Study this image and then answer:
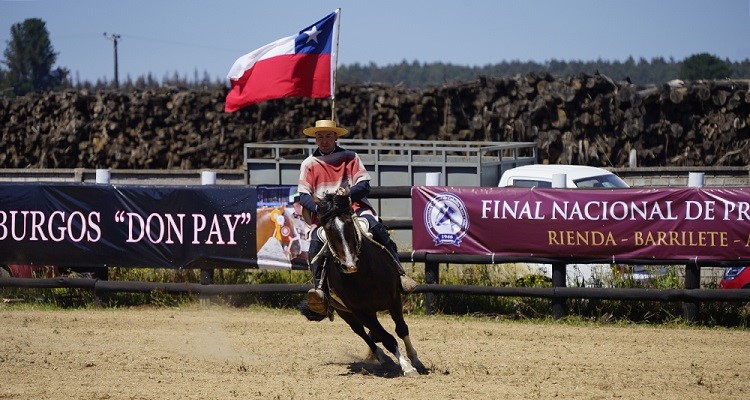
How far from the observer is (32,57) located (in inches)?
4114

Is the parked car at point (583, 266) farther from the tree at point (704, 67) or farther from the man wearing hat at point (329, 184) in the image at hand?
the tree at point (704, 67)

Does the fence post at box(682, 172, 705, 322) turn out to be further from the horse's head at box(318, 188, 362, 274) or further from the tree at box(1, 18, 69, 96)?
the tree at box(1, 18, 69, 96)

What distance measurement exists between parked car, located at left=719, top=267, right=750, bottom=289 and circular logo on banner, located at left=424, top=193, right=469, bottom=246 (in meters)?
3.48

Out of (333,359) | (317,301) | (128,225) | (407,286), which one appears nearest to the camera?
(317,301)

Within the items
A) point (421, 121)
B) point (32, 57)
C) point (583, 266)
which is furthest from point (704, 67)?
point (583, 266)

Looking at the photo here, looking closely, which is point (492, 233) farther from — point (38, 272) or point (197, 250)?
point (38, 272)

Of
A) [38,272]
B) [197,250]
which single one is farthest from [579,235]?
[38,272]

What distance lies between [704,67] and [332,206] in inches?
3068

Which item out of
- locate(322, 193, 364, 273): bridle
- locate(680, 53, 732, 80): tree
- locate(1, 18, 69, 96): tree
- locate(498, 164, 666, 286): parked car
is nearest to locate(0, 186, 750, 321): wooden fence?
locate(498, 164, 666, 286): parked car

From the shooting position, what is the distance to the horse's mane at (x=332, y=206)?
33.2 feet

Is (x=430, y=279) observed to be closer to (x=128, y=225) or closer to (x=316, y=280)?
(x=316, y=280)

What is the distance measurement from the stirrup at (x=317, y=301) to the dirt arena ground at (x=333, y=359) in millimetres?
648

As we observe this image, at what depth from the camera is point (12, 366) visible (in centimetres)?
1158

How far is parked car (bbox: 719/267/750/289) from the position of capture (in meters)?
14.1
